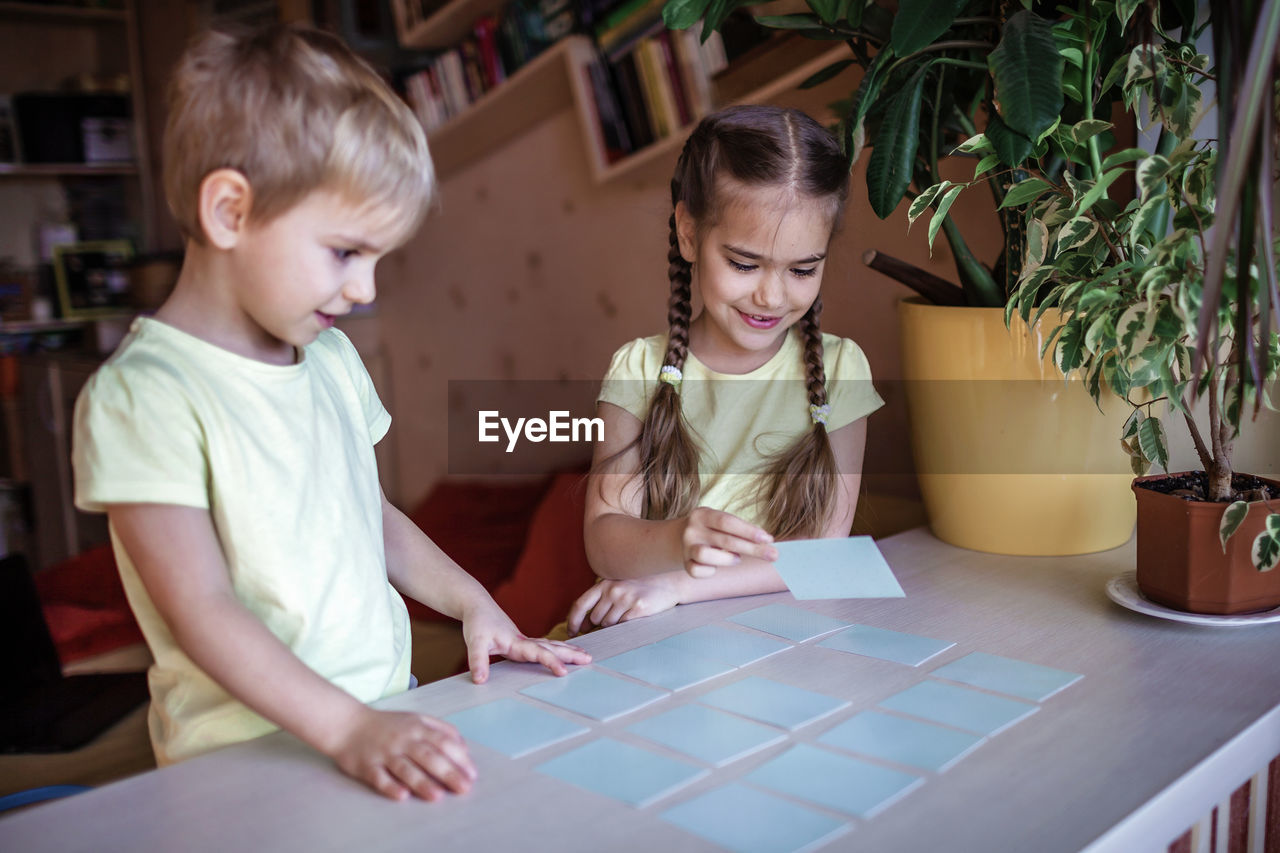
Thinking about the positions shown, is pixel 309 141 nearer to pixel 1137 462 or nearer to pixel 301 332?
pixel 301 332

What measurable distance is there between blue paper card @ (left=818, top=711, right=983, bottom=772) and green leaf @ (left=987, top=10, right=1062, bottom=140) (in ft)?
1.86

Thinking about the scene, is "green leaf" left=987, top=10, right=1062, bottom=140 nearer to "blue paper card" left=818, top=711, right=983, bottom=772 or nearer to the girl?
the girl

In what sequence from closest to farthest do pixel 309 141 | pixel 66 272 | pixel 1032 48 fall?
1. pixel 309 141
2. pixel 1032 48
3. pixel 66 272

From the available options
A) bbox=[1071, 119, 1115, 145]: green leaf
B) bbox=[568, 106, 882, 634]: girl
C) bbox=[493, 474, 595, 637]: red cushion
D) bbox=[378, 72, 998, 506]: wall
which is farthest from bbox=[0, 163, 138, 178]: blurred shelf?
bbox=[1071, 119, 1115, 145]: green leaf

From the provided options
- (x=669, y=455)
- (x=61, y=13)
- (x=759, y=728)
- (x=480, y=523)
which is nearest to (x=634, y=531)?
(x=669, y=455)

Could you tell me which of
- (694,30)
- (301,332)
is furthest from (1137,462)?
(694,30)

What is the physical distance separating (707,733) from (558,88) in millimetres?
1937

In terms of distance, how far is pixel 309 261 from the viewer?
0.72 meters

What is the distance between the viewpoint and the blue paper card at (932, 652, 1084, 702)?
0.81 meters

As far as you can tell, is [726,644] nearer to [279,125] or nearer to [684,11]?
[279,125]

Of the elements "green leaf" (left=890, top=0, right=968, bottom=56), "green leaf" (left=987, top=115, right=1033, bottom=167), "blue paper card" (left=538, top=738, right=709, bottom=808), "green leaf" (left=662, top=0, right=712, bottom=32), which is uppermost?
"green leaf" (left=662, top=0, right=712, bottom=32)

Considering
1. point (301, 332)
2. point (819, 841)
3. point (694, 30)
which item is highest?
point (694, 30)

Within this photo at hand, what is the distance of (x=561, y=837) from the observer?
0.62 meters

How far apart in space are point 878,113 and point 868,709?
0.81 metres
